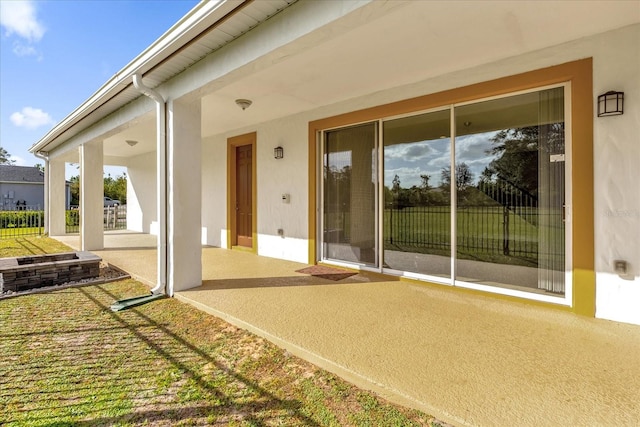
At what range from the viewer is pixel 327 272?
530cm

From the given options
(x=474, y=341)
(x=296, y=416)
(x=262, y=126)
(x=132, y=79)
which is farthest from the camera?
(x=262, y=126)

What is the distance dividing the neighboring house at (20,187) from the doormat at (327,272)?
3231 cm

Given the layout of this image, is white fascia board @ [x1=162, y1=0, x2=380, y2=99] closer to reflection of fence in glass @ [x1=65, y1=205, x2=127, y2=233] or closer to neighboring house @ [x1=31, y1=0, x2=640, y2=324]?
neighboring house @ [x1=31, y1=0, x2=640, y2=324]

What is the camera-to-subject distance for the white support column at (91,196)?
772cm

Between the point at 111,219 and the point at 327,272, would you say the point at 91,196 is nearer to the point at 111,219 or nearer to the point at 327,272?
the point at 327,272

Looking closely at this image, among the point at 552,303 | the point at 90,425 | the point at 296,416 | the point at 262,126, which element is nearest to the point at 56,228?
the point at 262,126

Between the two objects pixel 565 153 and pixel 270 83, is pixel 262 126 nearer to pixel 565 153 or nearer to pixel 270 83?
pixel 270 83

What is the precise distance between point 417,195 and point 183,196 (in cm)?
353

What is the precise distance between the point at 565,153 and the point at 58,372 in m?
5.22

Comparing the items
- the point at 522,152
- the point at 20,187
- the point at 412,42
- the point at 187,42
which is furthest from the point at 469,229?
the point at 20,187

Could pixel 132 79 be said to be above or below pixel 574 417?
above

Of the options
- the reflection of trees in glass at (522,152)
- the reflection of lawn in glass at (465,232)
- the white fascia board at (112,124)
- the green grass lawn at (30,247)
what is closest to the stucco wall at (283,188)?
the reflection of lawn in glass at (465,232)

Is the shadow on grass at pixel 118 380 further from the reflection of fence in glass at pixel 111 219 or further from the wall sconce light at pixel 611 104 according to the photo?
the reflection of fence in glass at pixel 111 219

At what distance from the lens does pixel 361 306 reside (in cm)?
365
